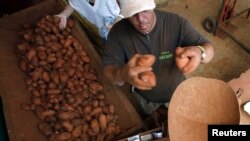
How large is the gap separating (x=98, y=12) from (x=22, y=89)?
72 cm

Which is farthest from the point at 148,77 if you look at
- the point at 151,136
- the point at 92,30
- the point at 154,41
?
the point at 92,30

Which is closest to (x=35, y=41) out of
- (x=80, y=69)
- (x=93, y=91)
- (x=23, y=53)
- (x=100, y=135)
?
(x=23, y=53)

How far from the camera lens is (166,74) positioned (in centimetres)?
165

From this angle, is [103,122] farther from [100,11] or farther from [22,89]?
[100,11]

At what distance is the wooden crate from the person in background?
4.5 inches

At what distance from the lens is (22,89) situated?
1783 mm

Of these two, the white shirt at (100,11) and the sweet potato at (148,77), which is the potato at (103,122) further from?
the white shirt at (100,11)

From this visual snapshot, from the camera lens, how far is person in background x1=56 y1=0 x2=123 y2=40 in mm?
1984

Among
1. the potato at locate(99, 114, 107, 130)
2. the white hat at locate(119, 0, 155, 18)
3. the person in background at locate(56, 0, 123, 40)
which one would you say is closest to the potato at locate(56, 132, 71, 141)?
the potato at locate(99, 114, 107, 130)

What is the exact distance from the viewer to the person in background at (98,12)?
1.98 meters

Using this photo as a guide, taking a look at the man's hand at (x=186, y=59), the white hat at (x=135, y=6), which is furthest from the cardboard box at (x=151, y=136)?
the white hat at (x=135, y=6)

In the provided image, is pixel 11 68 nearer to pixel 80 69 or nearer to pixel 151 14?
pixel 80 69

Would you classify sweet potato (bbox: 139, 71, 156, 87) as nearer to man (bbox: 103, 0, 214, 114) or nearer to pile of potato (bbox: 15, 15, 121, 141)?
man (bbox: 103, 0, 214, 114)

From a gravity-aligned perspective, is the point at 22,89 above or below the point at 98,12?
below
